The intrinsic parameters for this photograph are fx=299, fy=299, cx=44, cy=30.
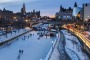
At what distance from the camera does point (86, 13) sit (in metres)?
86.6

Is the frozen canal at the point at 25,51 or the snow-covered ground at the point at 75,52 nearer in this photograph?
the snow-covered ground at the point at 75,52

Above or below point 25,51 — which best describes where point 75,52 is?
above

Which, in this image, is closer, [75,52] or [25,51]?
[75,52]

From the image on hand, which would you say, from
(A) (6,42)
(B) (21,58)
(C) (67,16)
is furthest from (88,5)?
(C) (67,16)

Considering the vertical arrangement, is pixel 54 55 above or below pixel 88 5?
below

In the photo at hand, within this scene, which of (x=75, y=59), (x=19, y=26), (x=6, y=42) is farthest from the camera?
(x=19, y=26)

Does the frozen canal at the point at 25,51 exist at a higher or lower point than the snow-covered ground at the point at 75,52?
lower

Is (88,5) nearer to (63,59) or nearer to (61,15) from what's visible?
(63,59)

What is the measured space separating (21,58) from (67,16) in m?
125

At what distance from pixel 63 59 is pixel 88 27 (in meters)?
41.6

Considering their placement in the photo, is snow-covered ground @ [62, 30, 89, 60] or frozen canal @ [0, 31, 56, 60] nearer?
snow-covered ground @ [62, 30, 89, 60]

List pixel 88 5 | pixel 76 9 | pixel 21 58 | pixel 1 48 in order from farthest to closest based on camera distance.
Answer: pixel 76 9, pixel 88 5, pixel 1 48, pixel 21 58

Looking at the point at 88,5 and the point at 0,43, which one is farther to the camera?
the point at 88,5

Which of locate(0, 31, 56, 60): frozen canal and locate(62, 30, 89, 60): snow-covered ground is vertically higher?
locate(62, 30, 89, 60): snow-covered ground
